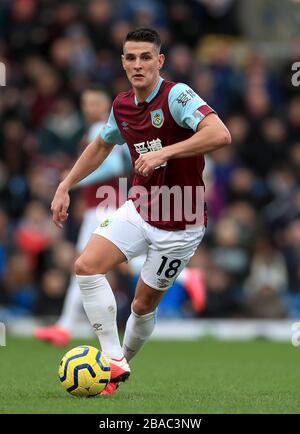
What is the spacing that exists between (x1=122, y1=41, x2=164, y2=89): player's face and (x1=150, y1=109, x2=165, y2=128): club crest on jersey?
0.60ft

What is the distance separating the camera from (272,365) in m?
9.76

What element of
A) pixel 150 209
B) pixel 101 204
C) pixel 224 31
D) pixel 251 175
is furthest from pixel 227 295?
pixel 150 209

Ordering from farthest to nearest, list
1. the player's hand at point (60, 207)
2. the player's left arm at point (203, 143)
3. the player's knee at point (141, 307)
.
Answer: the player's knee at point (141, 307)
the player's hand at point (60, 207)
the player's left arm at point (203, 143)

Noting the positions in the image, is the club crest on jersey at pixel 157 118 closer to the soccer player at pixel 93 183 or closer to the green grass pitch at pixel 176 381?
the green grass pitch at pixel 176 381

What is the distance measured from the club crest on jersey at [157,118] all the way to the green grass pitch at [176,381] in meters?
1.77

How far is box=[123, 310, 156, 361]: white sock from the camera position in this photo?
766 centimetres

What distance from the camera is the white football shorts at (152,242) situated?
729 centimetres

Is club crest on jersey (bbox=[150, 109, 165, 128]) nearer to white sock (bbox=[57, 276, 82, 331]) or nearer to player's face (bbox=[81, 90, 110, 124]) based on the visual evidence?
player's face (bbox=[81, 90, 110, 124])

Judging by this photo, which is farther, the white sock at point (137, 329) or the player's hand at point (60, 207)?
the white sock at point (137, 329)

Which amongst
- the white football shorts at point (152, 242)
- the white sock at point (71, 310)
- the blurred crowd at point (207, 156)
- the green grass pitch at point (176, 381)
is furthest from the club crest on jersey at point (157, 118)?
the blurred crowd at point (207, 156)

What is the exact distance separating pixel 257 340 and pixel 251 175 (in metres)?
2.85

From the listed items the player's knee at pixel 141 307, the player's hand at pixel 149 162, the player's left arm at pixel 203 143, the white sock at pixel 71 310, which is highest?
the player's left arm at pixel 203 143

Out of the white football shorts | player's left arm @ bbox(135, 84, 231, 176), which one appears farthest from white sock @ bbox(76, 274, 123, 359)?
player's left arm @ bbox(135, 84, 231, 176)

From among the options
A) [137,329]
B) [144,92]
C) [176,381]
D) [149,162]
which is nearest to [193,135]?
[149,162]
